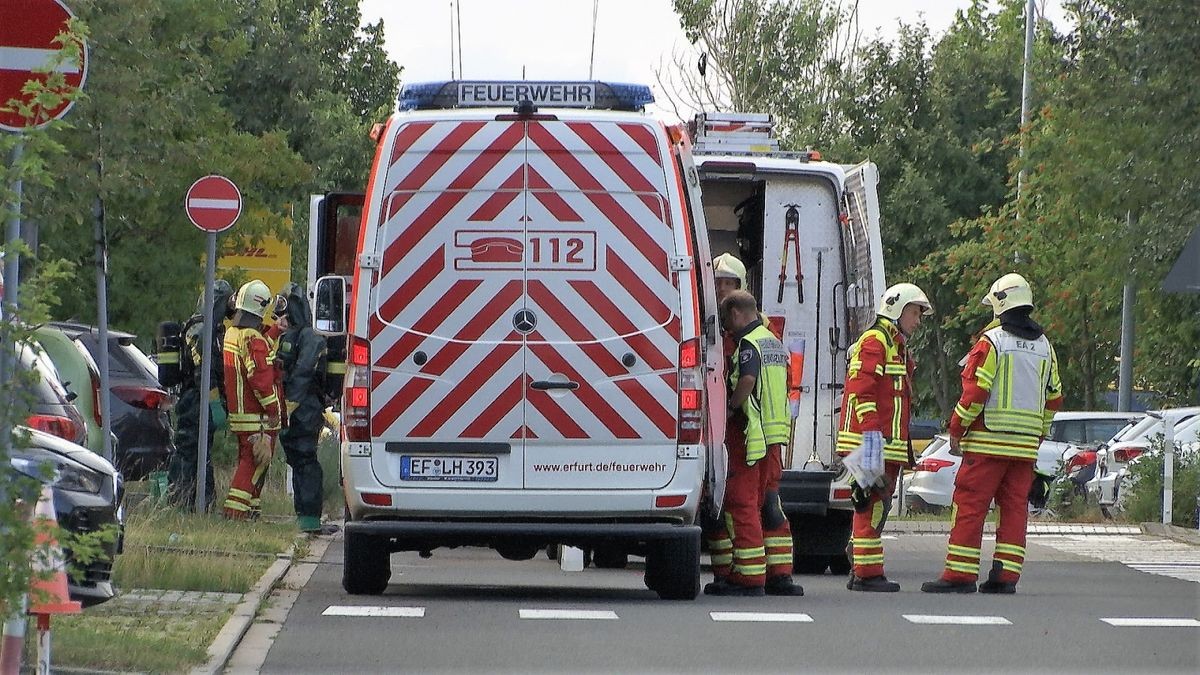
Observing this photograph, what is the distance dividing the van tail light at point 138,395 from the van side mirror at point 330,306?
21.8ft

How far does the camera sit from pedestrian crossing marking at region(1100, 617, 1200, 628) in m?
11.4

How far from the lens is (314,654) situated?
9703 mm

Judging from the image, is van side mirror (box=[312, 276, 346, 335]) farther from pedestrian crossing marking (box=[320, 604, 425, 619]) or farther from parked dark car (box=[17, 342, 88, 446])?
pedestrian crossing marking (box=[320, 604, 425, 619])

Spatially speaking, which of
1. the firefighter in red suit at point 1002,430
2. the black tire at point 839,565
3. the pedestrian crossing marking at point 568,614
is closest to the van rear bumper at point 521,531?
the pedestrian crossing marking at point 568,614

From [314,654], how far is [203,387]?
295 inches

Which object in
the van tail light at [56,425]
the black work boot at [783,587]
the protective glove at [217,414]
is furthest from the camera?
the protective glove at [217,414]

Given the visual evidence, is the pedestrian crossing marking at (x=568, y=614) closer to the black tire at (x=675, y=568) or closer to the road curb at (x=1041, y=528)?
the black tire at (x=675, y=568)

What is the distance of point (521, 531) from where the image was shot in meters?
11.4

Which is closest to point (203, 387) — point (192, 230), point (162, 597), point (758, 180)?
point (758, 180)

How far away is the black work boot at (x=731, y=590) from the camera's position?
12801 millimetres

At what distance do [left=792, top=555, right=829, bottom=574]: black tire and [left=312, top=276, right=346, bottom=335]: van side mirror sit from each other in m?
3.87

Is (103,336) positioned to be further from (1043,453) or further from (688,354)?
(1043,453)

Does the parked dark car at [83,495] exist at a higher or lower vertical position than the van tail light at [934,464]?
higher

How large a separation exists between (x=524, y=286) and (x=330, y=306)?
5.44 feet
